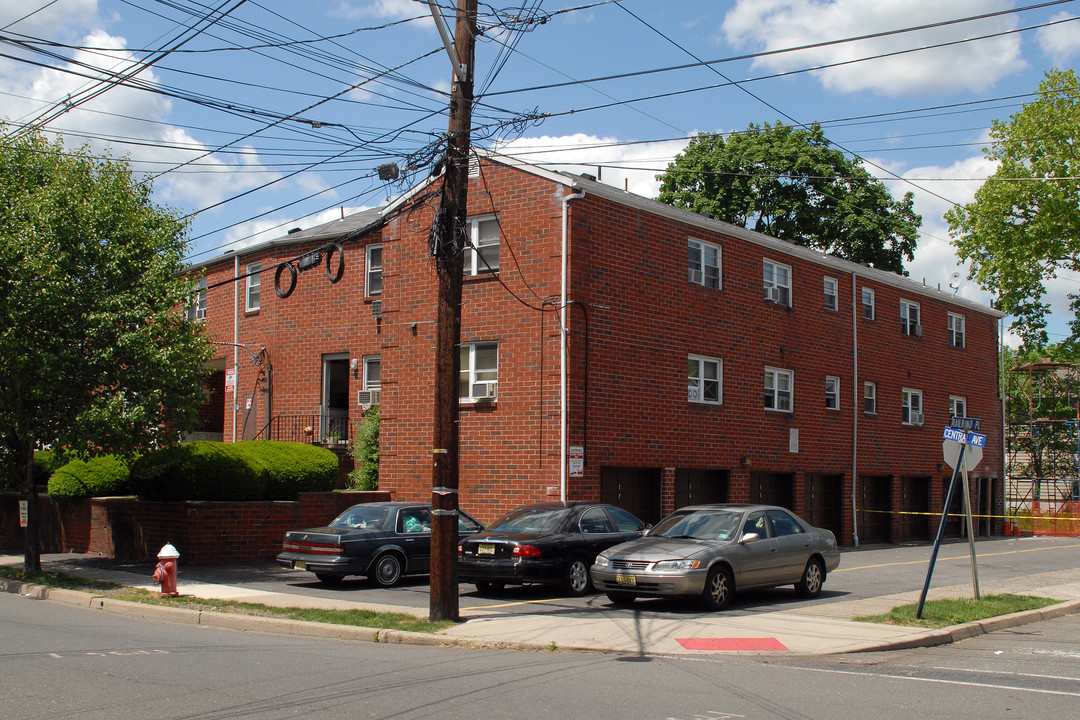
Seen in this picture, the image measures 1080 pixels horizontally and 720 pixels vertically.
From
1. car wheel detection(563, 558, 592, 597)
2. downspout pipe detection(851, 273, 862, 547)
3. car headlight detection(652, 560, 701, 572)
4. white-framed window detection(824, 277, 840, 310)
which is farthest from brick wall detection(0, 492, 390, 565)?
white-framed window detection(824, 277, 840, 310)

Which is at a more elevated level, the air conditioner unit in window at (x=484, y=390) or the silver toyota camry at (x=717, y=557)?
the air conditioner unit in window at (x=484, y=390)

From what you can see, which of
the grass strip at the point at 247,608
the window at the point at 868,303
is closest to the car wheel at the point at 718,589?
the grass strip at the point at 247,608

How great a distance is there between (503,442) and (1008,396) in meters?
50.9

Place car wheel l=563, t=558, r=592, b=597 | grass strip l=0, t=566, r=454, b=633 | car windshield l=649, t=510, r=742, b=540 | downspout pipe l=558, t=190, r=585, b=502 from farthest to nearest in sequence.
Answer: downspout pipe l=558, t=190, r=585, b=502 → car wheel l=563, t=558, r=592, b=597 → car windshield l=649, t=510, r=742, b=540 → grass strip l=0, t=566, r=454, b=633

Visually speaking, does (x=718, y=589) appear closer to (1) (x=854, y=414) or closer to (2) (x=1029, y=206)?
(1) (x=854, y=414)

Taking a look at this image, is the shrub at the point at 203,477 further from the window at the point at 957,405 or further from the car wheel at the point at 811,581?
the window at the point at 957,405

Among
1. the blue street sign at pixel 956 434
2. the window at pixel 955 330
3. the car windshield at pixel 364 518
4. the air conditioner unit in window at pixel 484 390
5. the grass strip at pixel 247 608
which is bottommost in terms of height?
the grass strip at pixel 247 608

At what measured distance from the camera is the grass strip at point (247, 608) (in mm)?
12196

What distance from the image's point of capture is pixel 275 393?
→ 95.3 ft

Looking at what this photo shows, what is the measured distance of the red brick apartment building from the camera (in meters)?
21.1

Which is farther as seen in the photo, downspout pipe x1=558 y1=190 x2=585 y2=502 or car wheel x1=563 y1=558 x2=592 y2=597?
downspout pipe x1=558 y1=190 x2=585 y2=502

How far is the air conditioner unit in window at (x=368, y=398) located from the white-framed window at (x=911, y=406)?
1697 cm

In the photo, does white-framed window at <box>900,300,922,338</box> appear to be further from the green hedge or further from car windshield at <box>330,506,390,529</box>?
car windshield at <box>330,506,390,529</box>

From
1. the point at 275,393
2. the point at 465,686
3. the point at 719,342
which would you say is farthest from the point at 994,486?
the point at 465,686
